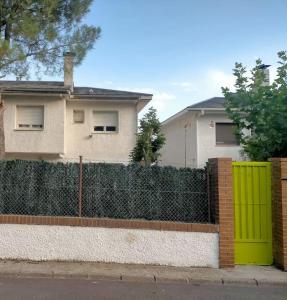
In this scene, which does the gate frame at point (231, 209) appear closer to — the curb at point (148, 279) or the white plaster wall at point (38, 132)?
the curb at point (148, 279)

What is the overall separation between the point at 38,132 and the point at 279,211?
1373 centimetres

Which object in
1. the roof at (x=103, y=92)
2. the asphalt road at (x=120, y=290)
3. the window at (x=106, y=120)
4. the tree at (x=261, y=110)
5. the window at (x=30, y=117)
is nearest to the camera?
the asphalt road at (x=120, y=290)

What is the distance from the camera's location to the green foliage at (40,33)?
1027cm

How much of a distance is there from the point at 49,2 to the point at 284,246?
8.10 meters

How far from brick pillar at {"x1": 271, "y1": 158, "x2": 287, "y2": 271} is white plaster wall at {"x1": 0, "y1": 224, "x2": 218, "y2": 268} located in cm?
129

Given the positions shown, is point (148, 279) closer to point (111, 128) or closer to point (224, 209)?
point (224, 209)

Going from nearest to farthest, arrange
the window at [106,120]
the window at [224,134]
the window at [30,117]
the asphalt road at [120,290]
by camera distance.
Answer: the asphalt road at [120,290] → the window at [30,117] → the window at [106,120] → the window at [224,134]

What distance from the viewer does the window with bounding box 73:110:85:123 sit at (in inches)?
826

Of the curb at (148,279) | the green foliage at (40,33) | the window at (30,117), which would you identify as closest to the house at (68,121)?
the window at (30,117)

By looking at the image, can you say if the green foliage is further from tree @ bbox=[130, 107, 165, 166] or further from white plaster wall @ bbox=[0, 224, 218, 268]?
tree @ bbox=[130, 107, 165, 166]

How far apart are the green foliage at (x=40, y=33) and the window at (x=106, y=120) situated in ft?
29.2

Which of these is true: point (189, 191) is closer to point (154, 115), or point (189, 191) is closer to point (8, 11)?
point (8, 11)

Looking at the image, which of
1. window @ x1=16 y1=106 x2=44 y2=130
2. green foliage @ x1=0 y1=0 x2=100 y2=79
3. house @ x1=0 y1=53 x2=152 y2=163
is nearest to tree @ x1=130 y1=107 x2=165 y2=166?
house @ x1=0 y1=53 x2=152 y2=163

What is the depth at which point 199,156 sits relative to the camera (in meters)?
21.0
